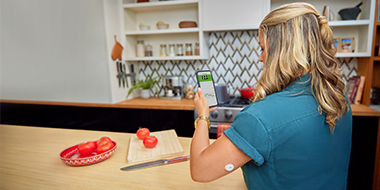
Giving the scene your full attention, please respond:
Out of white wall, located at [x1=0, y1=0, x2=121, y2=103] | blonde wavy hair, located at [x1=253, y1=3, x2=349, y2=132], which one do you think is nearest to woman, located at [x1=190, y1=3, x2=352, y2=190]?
blonde wavy hair, located at [x1=253, y1=3, x2=349, y2=132]

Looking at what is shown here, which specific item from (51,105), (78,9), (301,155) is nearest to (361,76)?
(301,155)

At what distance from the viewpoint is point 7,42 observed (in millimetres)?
2916

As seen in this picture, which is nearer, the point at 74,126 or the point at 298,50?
the point at 298,50

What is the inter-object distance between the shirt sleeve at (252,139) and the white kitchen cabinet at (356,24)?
2146 mm

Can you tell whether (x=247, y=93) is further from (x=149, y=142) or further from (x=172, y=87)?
(x=149, y=142)

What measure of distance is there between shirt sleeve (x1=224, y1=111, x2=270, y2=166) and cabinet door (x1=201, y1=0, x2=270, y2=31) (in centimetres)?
202

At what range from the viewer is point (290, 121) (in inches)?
27.5

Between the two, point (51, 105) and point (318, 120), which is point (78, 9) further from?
point (318, 120)

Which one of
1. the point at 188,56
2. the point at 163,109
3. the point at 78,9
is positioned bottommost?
the point at 163,109

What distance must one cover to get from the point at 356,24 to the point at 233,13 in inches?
46.2

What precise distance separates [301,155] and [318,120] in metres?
0.12

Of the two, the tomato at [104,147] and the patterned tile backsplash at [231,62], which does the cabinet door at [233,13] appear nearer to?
the patterned tile backsplash at [231,62]

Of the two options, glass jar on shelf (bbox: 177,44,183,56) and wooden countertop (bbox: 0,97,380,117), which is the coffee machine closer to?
wooden countertop (bbox: 0,97,380,117)

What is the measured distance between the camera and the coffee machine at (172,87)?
2883mm
